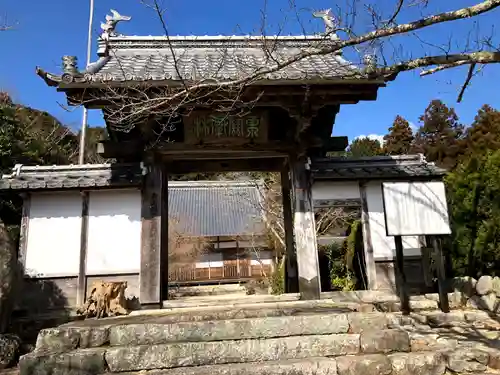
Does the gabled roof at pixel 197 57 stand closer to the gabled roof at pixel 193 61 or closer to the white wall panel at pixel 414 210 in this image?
the gabled roof at pixel 193 61

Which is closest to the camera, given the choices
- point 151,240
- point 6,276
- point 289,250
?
point 6,276

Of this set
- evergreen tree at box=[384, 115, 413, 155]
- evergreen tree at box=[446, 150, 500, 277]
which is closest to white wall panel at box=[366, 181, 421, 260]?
evergreen tree at box=[446, 150, 500, 277]

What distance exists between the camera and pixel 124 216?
7.33m

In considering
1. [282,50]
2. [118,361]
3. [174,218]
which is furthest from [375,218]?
[174,218]

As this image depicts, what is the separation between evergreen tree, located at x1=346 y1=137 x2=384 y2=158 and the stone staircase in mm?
29157

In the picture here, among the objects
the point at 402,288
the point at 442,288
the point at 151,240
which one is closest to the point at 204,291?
the point at 151,240

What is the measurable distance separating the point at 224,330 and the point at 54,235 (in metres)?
4.29

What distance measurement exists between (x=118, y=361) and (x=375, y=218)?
535 cm

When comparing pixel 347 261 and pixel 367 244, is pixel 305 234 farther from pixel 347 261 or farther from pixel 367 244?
pixel 347 261

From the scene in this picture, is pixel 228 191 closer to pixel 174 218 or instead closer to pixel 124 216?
pixel 174 218

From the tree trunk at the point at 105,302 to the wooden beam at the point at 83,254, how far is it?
591 millimetres

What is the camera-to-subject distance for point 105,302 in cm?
626

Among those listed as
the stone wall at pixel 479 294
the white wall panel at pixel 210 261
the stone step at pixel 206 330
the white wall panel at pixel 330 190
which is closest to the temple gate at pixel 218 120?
the white wall panel at pixel 330 190

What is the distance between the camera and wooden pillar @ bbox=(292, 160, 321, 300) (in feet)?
23.1
